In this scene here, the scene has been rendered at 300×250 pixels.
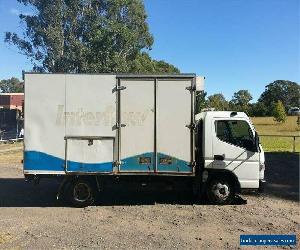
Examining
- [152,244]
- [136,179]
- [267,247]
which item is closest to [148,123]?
[136,179]

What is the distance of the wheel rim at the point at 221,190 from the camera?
10477 millimetres

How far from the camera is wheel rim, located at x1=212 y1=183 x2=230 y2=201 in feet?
34.4

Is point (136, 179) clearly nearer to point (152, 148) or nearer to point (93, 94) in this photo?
point (152, 148)

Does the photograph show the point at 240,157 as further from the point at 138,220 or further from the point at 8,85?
the point at 8,85

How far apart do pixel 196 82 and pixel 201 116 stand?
Answer: 1.20 meters

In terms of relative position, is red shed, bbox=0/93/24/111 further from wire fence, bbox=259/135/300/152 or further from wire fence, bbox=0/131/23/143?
wire fence, bbox=259/135/300/152

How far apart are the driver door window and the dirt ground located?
165 centimetres

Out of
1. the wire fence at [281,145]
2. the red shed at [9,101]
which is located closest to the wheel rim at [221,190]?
the wire fence at [281,145]

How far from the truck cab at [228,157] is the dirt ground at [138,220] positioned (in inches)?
21.6

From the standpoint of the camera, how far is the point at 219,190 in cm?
1050

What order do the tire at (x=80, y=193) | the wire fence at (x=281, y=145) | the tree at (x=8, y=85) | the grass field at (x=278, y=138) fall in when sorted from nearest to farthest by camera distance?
1. the tire at (x=80, y=193)
2. the wire fence at (x=281, y=145)
3. the grass field at (x=278, y=138)
4. the tree at (x=8, y=85)

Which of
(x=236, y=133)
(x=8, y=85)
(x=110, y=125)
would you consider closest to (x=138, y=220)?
(x=110, y=125)

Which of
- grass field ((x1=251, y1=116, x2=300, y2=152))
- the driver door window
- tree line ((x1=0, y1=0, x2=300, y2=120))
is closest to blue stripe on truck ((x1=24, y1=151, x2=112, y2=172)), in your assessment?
the driver door window

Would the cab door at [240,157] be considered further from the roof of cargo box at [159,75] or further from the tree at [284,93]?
the tree at [284,93]
